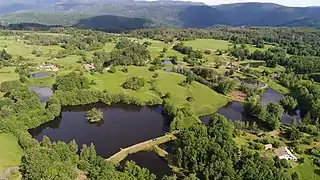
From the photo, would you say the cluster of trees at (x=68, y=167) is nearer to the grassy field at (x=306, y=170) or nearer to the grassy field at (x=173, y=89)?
the grassy field at (x=306, y=170)

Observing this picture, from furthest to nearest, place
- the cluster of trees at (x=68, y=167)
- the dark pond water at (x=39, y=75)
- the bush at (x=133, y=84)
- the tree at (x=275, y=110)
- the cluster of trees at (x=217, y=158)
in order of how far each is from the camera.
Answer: the dark pond water at (x=39, y=75), the bush at (x=133, y=84), the tree at (x=275, y=110), the cluster of trees at (x=217, y=158), the cluster of trees at (x=68, y=167)

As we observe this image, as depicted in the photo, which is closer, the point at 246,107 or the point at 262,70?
the point at 246,107

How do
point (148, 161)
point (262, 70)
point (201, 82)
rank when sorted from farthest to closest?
point (262, 70) → point (201, 82) → point (148, 161)

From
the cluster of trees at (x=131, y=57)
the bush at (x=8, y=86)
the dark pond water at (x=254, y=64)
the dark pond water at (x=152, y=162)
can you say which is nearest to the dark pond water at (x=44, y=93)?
the bush at (x=8, y=86)

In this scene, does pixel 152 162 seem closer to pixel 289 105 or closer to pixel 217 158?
pixel 217 158

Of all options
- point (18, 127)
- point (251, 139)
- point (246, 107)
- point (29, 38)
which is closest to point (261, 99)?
point (246, 107)

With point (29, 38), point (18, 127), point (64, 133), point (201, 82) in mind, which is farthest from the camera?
point (29, 38)

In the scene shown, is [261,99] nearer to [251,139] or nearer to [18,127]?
[251,139]
